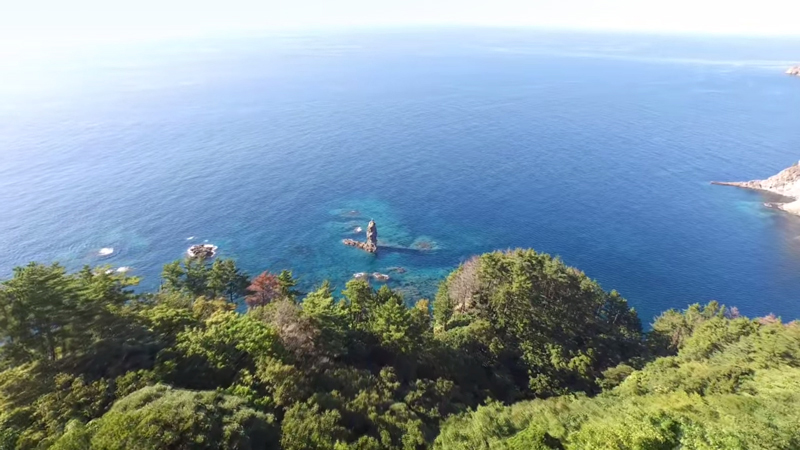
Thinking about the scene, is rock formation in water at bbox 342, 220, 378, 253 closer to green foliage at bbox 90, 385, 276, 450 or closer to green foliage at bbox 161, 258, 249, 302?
green foliage at bbox 161, 258, 249, 302

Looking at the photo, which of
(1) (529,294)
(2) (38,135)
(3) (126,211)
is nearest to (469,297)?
(1) (529,294)

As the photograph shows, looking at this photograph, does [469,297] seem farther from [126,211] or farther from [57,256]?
[126,211]

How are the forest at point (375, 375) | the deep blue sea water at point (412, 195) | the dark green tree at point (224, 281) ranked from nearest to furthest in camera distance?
the forest at point (375, 375) < the dark green tree at point (224, 281) < the deep blue sea water at point (412, 195)

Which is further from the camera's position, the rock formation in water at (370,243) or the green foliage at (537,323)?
→ the rock formation in water at (370,243)

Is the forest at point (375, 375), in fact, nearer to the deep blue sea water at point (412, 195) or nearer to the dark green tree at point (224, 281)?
the dark green tree at point (224, 281)

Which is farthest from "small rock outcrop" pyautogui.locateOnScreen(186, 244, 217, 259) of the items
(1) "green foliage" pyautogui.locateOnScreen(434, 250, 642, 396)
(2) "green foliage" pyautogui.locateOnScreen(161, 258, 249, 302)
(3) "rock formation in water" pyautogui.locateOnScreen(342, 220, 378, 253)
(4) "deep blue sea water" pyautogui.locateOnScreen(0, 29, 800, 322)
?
(1) "green foliage" pyautogui.locateOnScreen(434, 250, 642, 396)

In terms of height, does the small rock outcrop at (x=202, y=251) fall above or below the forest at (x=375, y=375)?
below

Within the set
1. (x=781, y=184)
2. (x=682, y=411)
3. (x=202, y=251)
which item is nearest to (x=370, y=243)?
(x=202, y=251)

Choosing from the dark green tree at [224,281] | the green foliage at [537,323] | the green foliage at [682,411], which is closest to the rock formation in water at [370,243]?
the dark green tree at [224,281]

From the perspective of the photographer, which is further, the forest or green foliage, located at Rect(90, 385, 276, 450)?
the forest
